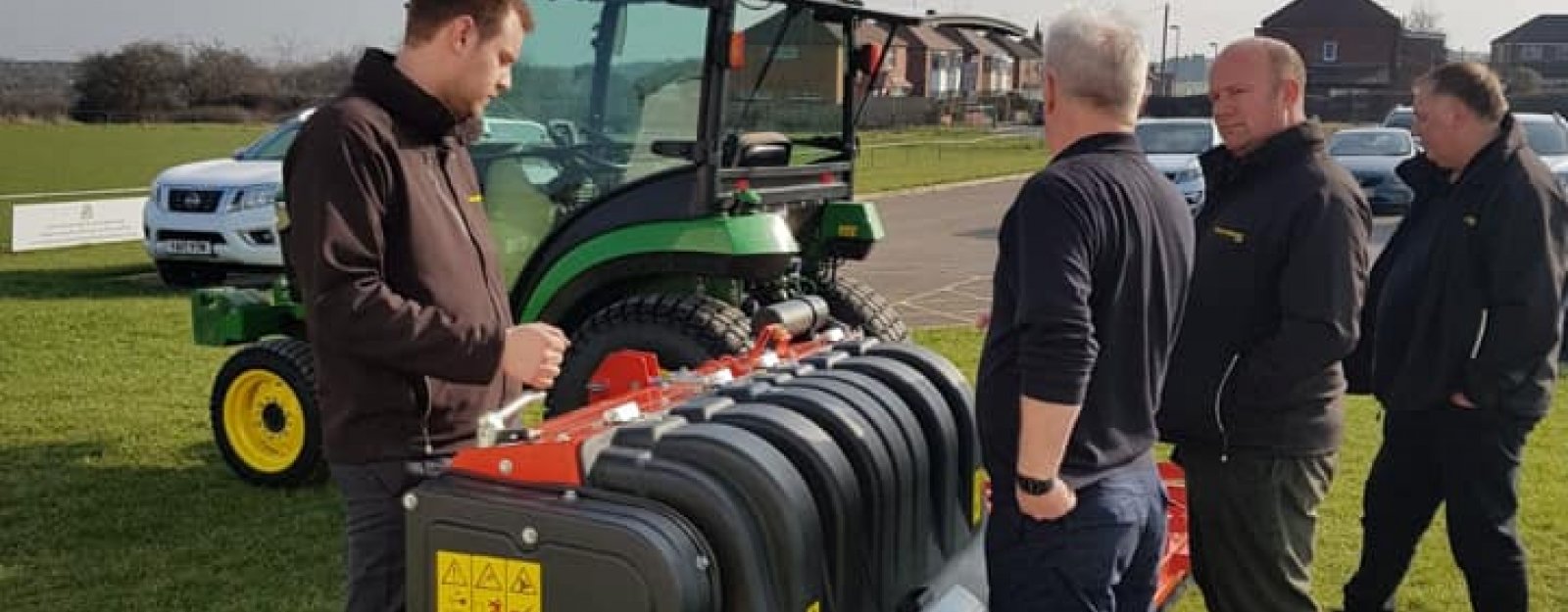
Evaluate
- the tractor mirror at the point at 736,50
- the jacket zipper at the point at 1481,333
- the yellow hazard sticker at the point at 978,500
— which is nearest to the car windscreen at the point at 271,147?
the tractor mirror at the point at 736,50

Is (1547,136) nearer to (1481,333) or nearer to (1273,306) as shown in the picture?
(1481,333)

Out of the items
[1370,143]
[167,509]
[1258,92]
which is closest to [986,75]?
[1370,143]

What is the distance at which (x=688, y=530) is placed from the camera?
2537 mm

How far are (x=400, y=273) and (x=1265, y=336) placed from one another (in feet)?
6.41

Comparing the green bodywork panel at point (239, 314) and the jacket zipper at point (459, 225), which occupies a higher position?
the jacket zipper at point (459, 225)

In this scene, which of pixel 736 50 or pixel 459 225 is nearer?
Answer: pixel 459 225

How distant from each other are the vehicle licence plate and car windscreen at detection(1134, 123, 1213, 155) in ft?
37.0

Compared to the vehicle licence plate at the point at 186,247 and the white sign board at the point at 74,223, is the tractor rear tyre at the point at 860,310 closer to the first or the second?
the vehicle licence plate at the point at 186,247

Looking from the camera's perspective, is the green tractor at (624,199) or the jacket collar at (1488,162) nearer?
the jacket collar at (1488,162)

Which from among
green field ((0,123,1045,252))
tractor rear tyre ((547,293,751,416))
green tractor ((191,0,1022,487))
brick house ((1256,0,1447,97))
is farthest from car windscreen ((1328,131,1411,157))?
brick house ((1256,0,1447,97))

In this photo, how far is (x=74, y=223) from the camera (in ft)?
51.6

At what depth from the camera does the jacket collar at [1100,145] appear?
2.51 m

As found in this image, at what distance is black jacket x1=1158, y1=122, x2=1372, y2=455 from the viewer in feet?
10.2

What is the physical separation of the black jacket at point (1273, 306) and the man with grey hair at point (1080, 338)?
581mm
